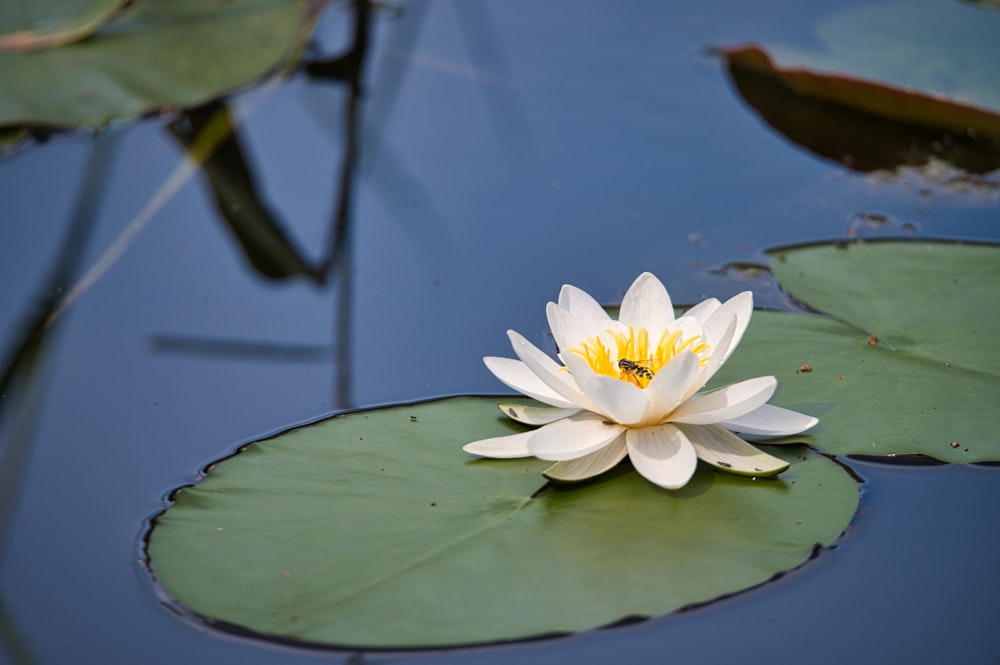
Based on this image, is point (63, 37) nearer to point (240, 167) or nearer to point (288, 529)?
point (240, 167)

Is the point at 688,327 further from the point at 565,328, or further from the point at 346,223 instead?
the point at 346,223

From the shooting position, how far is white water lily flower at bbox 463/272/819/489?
1.73 metres

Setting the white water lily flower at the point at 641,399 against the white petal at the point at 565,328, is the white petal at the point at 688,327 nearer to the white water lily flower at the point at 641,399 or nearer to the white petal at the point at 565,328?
the white water lily flower at the point at 641,399

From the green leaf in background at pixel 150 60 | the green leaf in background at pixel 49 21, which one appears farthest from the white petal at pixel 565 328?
the green leaf in background at pixel 49 21

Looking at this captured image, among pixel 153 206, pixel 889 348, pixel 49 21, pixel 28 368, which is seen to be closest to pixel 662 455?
pixel 889 348

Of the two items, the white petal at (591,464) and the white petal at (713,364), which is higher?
the white petal at (713,364)

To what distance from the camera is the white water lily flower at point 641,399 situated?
68.1 inches

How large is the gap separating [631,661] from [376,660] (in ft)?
1.28

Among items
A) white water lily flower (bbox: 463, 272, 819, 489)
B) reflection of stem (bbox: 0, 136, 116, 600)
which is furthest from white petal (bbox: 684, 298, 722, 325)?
reflection of stem (bbox: 0, 136, 116, 600)

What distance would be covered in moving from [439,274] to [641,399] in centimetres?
108

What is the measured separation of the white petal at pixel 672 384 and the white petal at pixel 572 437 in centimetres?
8

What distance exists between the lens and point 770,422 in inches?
72.2

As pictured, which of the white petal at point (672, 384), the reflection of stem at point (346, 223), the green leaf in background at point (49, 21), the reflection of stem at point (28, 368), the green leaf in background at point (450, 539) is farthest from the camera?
the green leaf in background at point (49, 21)

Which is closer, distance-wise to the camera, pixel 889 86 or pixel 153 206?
pixel 153 206
